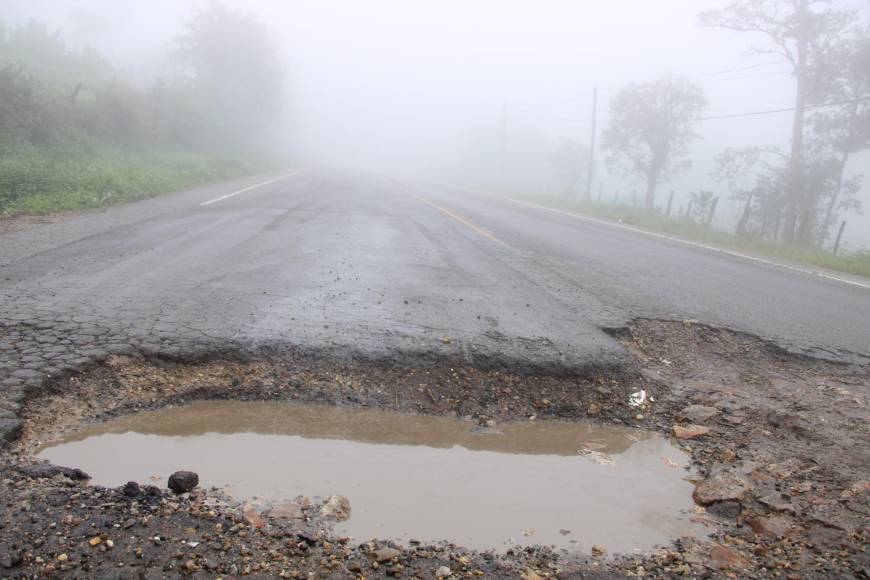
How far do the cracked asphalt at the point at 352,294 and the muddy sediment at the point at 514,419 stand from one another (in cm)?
26

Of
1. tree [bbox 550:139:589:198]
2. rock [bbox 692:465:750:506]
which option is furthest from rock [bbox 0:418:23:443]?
tree [bbox 550:139:589:198]

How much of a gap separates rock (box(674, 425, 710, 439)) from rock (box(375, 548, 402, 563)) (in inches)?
88.9

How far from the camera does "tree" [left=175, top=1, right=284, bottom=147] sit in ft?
132

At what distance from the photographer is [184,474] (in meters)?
2.94

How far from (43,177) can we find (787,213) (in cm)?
2273

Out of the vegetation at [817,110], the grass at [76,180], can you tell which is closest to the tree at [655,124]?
the vegetation at [817,110]

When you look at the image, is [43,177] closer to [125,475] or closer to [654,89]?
[125,475]

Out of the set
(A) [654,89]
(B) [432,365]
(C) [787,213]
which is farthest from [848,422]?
(A) [654,89]

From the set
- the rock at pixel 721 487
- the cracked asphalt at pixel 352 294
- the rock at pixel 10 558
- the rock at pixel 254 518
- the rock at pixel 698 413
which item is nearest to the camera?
the rock at pixel 10 558

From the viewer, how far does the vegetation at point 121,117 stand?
1295cm

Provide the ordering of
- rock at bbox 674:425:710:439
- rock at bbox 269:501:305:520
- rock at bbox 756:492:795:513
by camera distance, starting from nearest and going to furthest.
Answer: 1. rock at bbox 269:501:305:520
2. rock at bbox 756:492:795:513
3. rock at bbox 674:425:710:439

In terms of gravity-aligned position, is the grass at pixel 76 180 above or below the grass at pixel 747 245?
above

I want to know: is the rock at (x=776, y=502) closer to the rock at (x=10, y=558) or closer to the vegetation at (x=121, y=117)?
the rock at (x=10, y=558)

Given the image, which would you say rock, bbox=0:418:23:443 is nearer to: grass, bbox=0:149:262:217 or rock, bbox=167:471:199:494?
rock, bbox=167:471:199:494
